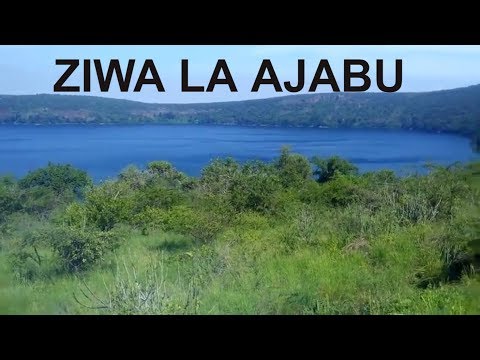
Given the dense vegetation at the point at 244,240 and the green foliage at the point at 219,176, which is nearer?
the dense vegetation at the point at 244,240

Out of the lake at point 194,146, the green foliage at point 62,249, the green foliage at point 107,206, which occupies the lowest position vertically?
the green foliage at point 62,249

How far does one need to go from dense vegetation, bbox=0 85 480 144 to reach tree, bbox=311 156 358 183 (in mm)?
338

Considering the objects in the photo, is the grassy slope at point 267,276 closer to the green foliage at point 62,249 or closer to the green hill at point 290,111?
the green foliage at point 62,249

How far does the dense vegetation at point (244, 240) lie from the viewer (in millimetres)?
5355

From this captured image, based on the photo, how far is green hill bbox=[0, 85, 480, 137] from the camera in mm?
5680

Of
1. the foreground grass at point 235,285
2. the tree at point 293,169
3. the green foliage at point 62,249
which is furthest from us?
the tree at point 293,169

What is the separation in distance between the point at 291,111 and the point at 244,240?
121 cm

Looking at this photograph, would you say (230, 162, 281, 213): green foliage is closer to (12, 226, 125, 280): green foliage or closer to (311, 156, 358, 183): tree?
(311, 156, 358, 183): tree

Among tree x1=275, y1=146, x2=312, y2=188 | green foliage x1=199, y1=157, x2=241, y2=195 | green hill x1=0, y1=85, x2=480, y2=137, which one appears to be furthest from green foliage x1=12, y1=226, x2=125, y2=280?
tree x1=275, y1=146, x2=312, y2=188

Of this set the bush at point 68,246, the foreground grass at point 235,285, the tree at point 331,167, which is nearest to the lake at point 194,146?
the tree at point 331,167

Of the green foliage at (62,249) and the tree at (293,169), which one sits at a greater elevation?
the tree at (293,169)

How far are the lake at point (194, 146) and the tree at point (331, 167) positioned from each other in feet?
0.19

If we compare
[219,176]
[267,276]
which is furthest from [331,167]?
[267,276]

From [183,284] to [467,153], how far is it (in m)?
2.73
